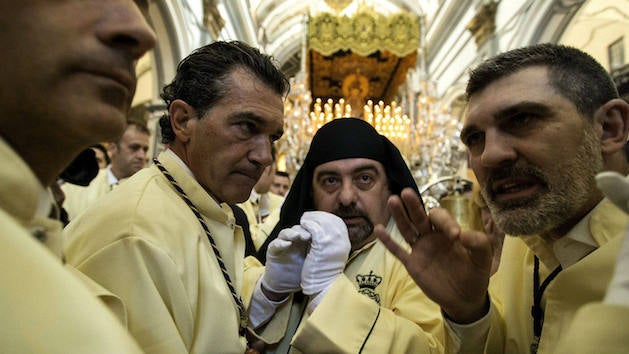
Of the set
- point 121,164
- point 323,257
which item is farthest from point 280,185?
point 323,257

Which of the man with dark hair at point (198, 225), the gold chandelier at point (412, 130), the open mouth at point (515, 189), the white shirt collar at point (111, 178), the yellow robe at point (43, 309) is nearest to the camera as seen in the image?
the yellow robe at point (43, 309)

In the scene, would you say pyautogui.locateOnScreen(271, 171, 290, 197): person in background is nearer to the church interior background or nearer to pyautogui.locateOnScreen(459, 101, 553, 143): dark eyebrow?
the church interior background

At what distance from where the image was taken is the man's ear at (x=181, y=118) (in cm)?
169

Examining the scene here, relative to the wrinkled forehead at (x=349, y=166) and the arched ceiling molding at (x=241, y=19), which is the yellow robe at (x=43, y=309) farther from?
the arched ceiling molding at (x=241, y=19)

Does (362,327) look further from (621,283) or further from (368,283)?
(621,283)

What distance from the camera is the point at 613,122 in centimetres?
138

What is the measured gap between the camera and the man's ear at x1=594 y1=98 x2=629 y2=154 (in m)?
1.37

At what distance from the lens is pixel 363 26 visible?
10938 millimetres

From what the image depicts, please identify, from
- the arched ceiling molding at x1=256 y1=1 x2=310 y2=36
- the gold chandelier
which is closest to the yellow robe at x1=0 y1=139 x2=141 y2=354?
the gold chandelier

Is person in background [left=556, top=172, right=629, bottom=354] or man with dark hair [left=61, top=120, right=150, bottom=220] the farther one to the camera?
man with dark hair [left=61, top=120, right=150, bottom=220]

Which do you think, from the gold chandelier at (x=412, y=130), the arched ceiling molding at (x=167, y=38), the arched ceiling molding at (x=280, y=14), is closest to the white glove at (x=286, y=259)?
the gold chandelier at (x=412, y=130)

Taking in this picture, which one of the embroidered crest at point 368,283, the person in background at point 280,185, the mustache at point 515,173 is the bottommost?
the person in background at point 280,185

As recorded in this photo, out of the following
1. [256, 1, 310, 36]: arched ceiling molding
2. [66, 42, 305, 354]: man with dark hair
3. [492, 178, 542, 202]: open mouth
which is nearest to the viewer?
[66, 42, 305, 354]: man with dark hair

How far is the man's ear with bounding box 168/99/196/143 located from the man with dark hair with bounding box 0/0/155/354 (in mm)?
832
